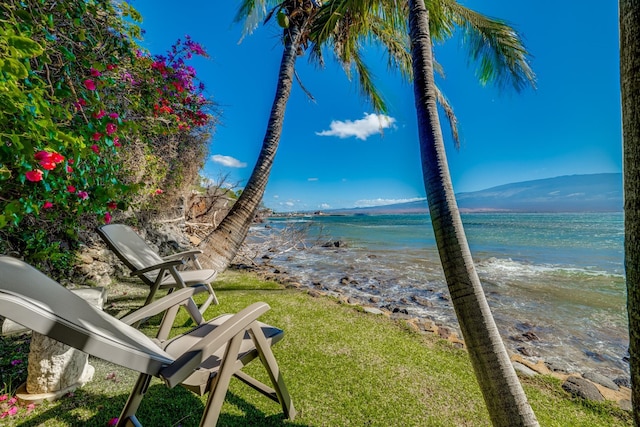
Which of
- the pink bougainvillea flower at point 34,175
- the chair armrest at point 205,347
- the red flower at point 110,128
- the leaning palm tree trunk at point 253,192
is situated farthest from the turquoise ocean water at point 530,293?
the pink bougainvillea flower at point 34,175

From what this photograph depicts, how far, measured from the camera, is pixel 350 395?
223cm

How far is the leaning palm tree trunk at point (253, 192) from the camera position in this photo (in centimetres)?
455

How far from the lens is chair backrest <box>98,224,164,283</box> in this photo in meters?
3.15

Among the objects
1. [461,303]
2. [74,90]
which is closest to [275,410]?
[461,303]

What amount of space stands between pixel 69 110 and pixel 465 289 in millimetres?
4215

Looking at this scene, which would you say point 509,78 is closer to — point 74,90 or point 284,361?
point 284,361

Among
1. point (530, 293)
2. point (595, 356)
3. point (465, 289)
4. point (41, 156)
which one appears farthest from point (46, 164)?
point (530, 293)

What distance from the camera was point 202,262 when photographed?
14.3ft

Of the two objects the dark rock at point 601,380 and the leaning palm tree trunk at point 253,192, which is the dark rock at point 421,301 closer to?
the dark rock at point 601,380

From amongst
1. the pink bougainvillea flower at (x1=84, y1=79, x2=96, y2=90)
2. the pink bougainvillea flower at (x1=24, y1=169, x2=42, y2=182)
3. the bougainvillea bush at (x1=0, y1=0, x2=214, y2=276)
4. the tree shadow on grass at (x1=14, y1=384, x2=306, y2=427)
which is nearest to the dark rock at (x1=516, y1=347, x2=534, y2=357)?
the tree shadow on grass at (x1=14, y1=384, x2=306, y2=427)

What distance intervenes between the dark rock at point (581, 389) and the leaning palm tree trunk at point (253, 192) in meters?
4.39

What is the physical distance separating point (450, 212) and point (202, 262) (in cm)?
382

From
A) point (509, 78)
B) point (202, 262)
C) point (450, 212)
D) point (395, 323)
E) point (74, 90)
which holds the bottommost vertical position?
point (395, 323)

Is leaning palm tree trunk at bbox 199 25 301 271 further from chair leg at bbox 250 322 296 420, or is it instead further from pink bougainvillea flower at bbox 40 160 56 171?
chair leg at bbox 250 322 296 420
